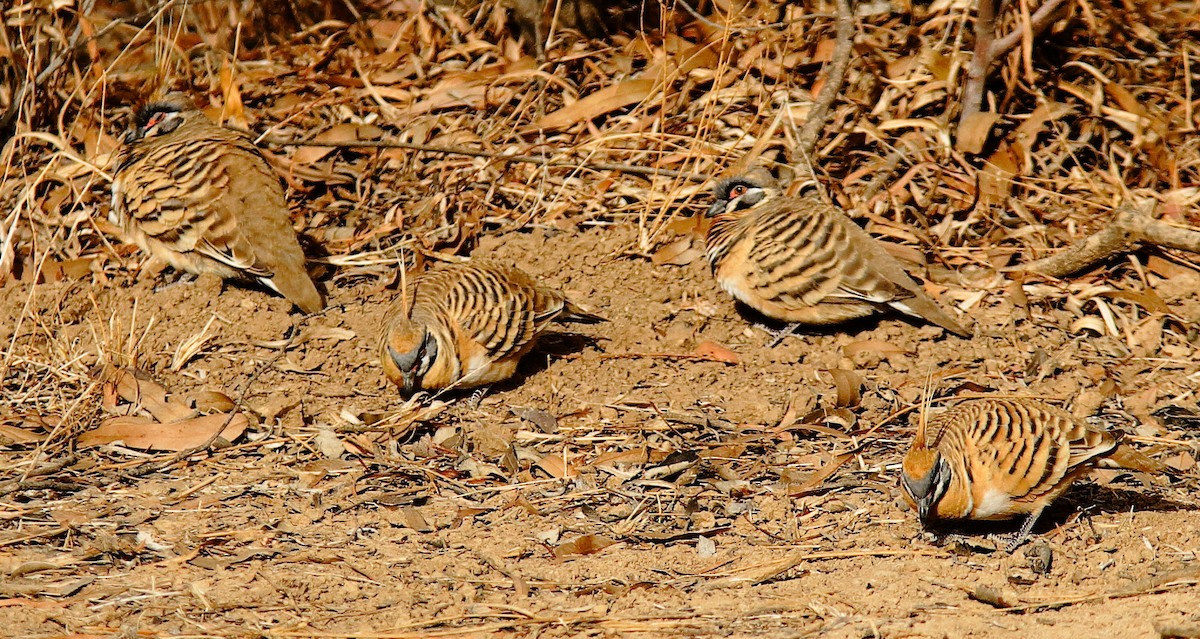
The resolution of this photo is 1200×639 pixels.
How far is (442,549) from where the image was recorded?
4820mm

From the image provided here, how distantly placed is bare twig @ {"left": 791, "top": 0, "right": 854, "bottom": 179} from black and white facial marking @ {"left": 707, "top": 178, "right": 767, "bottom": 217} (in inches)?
19.0

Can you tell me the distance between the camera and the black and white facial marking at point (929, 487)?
4.70 meters

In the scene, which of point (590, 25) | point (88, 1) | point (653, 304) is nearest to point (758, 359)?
point (653, 304)

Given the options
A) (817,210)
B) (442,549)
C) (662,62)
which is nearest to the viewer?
(442,549)

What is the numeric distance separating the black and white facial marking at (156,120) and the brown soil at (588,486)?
40.8 inches

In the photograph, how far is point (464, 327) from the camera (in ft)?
20.2

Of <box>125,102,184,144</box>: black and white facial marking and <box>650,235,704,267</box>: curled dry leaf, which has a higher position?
<box>125,102,184,144</box>: black and white facial marking

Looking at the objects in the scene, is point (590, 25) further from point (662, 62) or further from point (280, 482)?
point (280, 482)

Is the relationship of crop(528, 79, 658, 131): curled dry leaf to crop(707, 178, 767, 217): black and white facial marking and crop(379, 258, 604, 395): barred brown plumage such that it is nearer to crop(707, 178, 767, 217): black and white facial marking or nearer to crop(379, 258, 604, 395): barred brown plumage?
crop(707, 178, 767, 217): black and white facial marking

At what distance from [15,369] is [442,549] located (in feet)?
10.1

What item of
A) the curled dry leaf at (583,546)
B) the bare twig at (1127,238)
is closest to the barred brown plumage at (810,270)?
the bare twig at (1127,238)

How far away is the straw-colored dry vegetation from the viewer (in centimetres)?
446

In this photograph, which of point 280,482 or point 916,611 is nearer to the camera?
point 916,611

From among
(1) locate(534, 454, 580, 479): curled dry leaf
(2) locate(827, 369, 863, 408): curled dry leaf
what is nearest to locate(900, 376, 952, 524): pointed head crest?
(2) locate(827, 369, 863, 408): curled dry leaf
